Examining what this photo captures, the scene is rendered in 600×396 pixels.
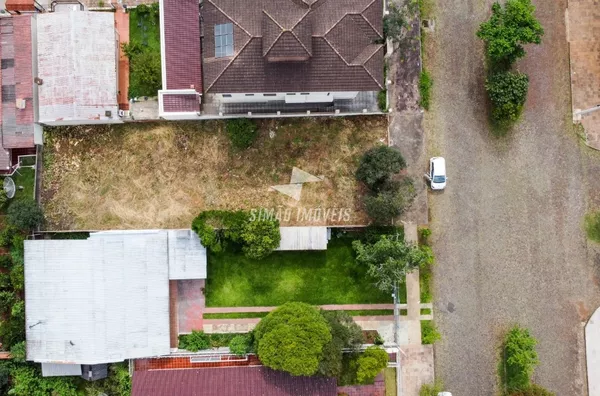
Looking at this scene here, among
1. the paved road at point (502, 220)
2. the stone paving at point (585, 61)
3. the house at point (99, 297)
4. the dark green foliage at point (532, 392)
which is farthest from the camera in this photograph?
the stone paving at point (585, 61)

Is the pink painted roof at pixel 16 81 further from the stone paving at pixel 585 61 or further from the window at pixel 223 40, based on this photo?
the stone paving at pixel 585 61

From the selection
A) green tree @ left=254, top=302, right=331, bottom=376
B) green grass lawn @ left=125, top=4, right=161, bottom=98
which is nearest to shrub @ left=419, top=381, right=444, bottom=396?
green tree @ left=254, top=302, right=331, bottom=376

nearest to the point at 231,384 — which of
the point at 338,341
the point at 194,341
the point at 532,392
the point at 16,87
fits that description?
the point at 194,341

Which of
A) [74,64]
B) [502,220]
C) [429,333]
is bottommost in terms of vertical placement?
[429,333]

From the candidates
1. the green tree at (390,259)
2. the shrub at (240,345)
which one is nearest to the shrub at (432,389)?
the green tree at (390,259)

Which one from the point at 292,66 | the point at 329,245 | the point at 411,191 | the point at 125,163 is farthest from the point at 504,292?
the point at 125,163

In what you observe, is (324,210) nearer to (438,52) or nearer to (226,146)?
(226,146)

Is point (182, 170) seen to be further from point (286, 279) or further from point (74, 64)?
point (286, 279)
